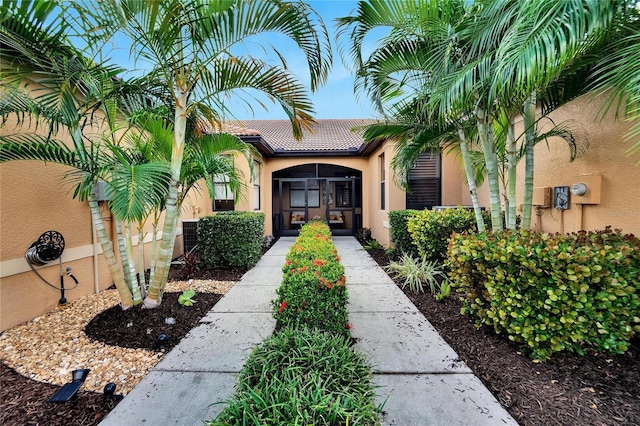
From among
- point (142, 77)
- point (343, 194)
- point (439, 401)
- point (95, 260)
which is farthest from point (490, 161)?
point (343, 194)

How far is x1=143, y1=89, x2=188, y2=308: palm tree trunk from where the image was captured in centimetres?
360

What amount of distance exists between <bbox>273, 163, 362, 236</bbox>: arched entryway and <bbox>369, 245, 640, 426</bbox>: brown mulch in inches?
372

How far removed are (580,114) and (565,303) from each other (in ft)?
10.1

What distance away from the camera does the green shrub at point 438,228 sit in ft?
18.3

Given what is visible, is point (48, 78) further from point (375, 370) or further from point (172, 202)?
point (375, 370)

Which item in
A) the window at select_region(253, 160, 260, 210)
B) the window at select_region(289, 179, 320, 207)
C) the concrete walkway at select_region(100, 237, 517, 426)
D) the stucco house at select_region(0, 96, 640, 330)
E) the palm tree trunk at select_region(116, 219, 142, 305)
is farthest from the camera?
the window at select_region(289, 179, 320, 207)

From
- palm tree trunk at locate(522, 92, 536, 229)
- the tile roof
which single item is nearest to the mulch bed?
palm tree trunk at locate(522, 92, 536, 229)

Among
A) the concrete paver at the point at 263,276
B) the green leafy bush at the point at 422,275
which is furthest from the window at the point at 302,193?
the green leafy bush at the point at 422,275

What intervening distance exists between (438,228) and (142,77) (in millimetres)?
5419

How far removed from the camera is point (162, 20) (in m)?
2.99

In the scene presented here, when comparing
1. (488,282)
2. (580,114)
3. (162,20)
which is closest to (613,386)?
(488,282)

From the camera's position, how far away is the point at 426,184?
9156 millimetres

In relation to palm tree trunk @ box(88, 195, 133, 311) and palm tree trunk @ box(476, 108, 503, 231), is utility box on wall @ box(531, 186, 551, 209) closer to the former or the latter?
palm tree trunk @ box(476, 108, 503, 231)

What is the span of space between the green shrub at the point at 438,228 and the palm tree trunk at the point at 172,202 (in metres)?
4.52
